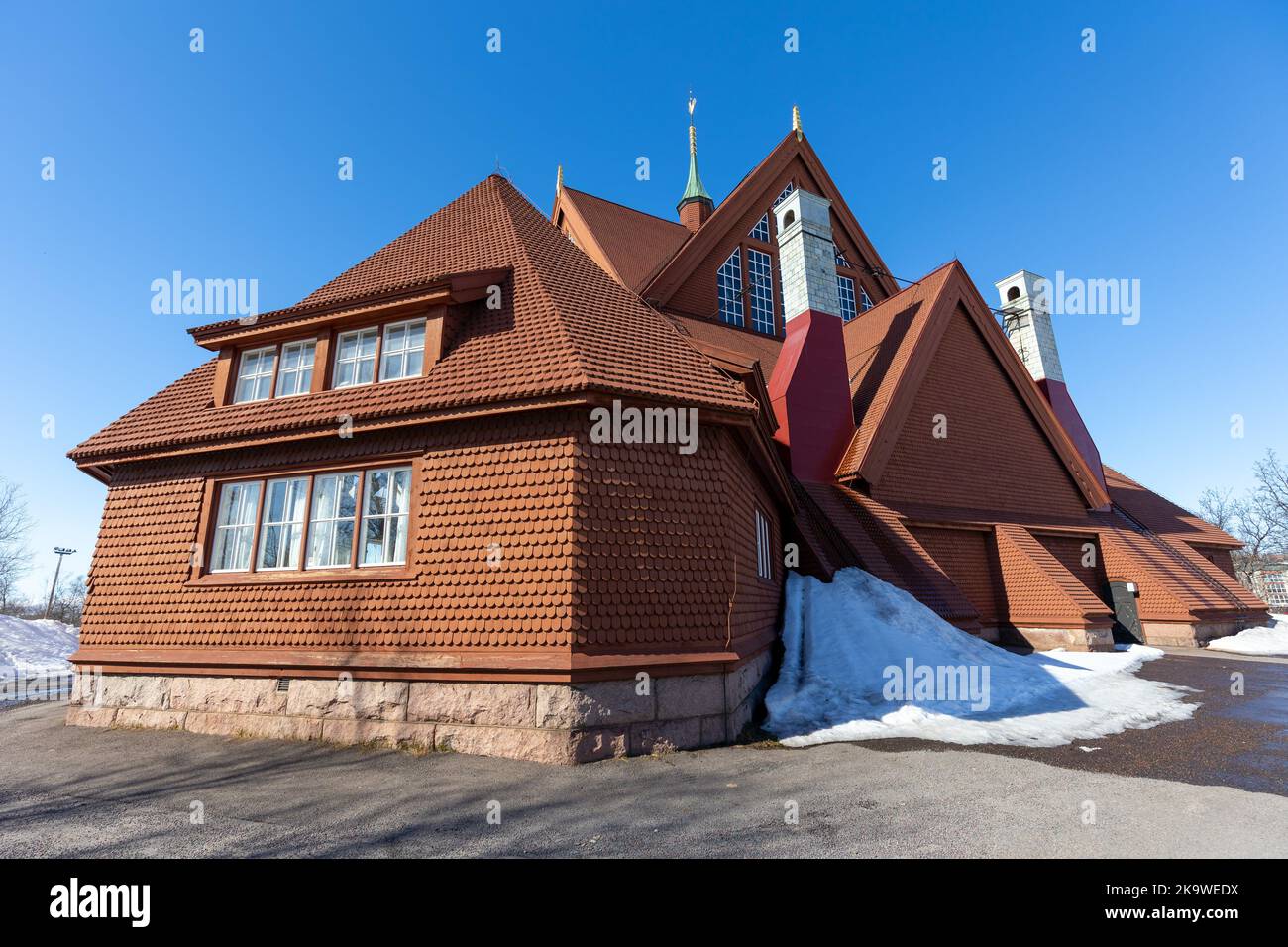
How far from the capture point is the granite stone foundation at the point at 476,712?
679 cm

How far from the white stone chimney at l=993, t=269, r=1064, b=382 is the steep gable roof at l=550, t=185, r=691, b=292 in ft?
45.4

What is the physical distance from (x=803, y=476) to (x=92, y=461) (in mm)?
14676

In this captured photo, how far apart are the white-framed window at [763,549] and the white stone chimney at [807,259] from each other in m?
7.77

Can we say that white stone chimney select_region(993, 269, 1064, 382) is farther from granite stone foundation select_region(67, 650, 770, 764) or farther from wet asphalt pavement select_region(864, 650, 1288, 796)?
granite stone foundation select_region(67, 650, 770, 764)

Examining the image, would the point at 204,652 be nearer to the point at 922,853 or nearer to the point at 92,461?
the point at 92,461

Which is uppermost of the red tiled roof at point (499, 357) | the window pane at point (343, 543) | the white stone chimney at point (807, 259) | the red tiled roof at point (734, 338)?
the white stone chimney at point (807, 259)

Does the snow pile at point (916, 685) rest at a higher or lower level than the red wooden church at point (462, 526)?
lower

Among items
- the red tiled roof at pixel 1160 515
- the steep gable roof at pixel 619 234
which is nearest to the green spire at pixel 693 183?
the steep gable roof at pixel 619 234

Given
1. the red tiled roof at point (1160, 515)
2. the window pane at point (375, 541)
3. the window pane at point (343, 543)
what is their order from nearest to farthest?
the window pane at point (375, 541) → the window pane at point (343, 543) → the red tiled roof at point (1160, 515)

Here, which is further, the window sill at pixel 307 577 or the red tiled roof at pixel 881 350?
the red tiled roof at pixel 881 350

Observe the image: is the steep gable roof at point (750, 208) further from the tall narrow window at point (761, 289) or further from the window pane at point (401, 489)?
the window pane at point (401, 489)

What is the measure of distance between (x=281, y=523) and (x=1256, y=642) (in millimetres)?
25274

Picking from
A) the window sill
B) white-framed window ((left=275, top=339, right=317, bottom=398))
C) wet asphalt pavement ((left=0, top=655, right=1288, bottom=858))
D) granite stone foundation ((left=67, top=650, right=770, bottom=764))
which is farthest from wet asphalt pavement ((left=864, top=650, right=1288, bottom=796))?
white-framed window ((left=275, top=339, right=317, bottom=398))

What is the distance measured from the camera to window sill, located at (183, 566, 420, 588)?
796cm
